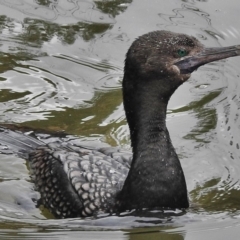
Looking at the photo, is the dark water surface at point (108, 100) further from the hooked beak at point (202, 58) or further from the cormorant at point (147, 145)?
the hooked beak at point (202, 58)

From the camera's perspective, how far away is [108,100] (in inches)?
359

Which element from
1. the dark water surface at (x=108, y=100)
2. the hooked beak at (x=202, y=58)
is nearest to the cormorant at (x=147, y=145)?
the hooked beak at (x=202, y=58)

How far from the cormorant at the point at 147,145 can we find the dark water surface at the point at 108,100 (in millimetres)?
148

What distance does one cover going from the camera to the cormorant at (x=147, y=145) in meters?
6.33

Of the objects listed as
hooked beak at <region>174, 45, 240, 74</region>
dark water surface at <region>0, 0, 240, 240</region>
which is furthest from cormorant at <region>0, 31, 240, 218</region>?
dark water surface at <region>0, 0, 240, 240</region>

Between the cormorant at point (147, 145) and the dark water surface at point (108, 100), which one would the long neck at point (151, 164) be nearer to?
the cormorant at point (147, 145)

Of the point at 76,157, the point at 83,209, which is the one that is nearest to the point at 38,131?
the point at 76,157

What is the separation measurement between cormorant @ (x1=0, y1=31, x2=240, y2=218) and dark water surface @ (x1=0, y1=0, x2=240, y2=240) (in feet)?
0.48

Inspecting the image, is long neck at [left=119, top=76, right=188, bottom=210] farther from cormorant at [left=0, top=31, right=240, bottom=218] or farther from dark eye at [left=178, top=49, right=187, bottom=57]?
dark eye at [left=178, top=49, right=187, bottom=57]

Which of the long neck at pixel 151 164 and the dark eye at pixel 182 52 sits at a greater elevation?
the dark eye at pixel 182 52

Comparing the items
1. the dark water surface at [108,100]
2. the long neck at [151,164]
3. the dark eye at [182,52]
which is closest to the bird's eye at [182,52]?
the dark eye at [182,52]

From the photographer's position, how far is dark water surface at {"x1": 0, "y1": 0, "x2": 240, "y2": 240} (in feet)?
21.3

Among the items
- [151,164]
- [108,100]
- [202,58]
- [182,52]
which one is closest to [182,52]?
[182,52]

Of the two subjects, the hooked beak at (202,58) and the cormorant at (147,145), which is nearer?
the cormorant at (147,145)
